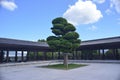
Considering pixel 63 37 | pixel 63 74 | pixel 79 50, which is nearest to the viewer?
pixel 63 74

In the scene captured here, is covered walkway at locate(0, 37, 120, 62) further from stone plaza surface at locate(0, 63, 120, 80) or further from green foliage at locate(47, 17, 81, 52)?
stone plaza surface at locate(0, 63, 120, 80)

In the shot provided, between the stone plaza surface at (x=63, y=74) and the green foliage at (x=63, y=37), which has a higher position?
the green foliage at (x=63, y=37)

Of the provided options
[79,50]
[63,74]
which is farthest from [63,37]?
[79,50]

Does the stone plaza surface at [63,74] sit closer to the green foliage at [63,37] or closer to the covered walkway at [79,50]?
the green foliage at [63,37]

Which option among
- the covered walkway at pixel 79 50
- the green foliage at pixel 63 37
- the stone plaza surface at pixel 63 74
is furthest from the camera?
the covered walkway at pixel 79 50

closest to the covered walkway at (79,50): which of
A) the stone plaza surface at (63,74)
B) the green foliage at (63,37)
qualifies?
the green foliage at (63,37)

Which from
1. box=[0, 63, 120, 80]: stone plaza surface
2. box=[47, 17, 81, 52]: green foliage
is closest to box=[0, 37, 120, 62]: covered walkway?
box=[47, 17, 81, 52]: green foliage

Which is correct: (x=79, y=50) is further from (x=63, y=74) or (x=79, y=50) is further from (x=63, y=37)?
(x=63, y=74)

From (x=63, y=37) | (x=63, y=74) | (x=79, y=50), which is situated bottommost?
(x=63, y=74)

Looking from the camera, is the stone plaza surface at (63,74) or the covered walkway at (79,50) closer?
the stone plaza surface at (63,74)

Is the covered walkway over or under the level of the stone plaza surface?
over

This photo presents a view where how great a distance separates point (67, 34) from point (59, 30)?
3.84 ft

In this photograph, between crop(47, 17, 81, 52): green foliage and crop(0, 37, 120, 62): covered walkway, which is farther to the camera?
crop(0, 37, 120, 62): covered walkway

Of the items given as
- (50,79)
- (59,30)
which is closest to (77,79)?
(50,79)
